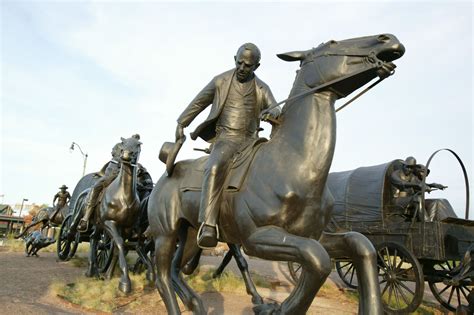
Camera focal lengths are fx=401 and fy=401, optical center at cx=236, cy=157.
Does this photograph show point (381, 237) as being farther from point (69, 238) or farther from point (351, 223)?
point (69, 238)

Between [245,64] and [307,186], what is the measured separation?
1377 millimetres

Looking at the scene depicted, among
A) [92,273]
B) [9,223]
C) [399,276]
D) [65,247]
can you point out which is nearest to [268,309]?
[399,276]

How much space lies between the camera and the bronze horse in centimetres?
285

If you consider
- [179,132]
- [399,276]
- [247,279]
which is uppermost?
[179,132]

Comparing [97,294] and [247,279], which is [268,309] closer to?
[247,279]

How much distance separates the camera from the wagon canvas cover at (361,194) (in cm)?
823

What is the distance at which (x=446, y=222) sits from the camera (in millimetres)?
7387

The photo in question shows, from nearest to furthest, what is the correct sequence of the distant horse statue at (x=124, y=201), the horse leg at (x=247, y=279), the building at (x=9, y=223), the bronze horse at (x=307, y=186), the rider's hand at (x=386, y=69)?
the bronze horse at (x=307, y=186)
the rider's hand at (x=386, y=69)
the horse leg at (x=247, y=279)
the distant horse statue at (x=124, y=201)
the building at (x=9, y=223)

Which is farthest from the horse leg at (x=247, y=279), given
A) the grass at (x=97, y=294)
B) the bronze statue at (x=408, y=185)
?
the bronze statue at (x=408, y=185)

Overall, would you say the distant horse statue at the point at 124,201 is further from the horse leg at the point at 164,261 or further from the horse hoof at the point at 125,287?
the horse leg at the point at 164,261

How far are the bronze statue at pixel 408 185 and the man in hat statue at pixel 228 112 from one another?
541 cm

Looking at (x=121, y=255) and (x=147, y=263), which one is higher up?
(x=121, y=255)

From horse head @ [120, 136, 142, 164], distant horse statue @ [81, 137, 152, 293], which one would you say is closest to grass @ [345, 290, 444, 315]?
distant horse statue @ [81, 137, 152, 293]

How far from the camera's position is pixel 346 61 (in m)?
3.18
